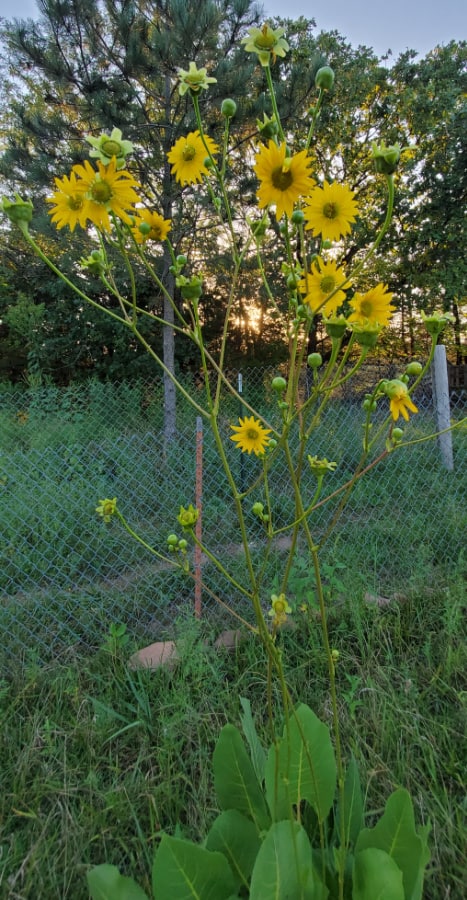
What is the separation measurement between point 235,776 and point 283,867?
224mm

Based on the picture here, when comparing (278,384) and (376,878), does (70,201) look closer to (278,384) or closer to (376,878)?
(278,384)

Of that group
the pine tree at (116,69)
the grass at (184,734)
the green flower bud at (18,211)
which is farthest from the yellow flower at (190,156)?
the pine tree at (116,69)

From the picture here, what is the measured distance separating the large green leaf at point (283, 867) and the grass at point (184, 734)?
14.8 inches

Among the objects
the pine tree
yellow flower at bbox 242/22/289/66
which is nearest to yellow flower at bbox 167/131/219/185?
yellow flower at bbox 242/22/289/66

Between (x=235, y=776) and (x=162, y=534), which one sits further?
(x=162, y=534)

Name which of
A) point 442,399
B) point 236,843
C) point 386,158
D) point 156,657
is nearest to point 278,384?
point 386,158

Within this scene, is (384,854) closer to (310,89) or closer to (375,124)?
(310,89)

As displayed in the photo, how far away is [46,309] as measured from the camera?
743 centimetres

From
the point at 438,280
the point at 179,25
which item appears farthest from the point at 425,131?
the point at 179,25

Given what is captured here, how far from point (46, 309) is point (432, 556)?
23.2 feet

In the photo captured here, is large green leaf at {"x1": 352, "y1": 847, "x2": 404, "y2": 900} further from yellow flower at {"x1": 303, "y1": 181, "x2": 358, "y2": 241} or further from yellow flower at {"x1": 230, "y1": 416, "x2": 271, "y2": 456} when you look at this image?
yellow flower at {"x1": 303, "y1": 181, "x2": 358, "y2": 241}

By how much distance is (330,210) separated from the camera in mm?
550

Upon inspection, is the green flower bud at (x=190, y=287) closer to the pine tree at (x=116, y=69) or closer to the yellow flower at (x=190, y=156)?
the yellow flower at (x=190, y=156)

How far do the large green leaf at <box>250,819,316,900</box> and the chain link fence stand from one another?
1.26 metres
